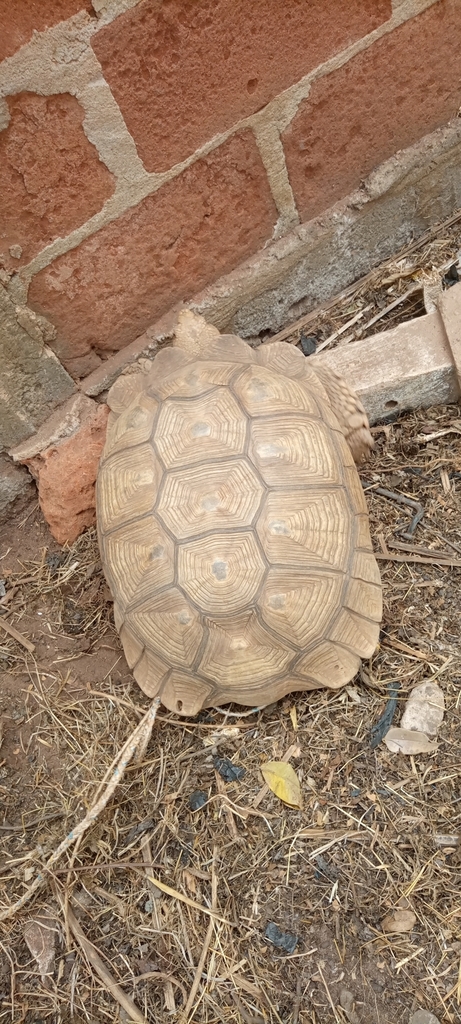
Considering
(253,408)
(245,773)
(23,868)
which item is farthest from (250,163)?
(23,868)

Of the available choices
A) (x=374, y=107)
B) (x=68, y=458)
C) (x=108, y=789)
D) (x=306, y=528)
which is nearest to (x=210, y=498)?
(x=306, y=528)

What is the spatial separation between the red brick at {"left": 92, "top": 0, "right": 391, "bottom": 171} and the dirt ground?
120 cm

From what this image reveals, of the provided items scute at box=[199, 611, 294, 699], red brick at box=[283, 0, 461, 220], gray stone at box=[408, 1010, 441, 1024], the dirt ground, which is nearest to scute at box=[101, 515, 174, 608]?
scute at box=[199, 611, 294, 699]

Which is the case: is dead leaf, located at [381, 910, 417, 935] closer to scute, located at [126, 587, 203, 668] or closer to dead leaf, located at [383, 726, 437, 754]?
dead leaf, located at [383, 726, 437, 754]

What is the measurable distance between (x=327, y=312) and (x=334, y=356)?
0.28 metres

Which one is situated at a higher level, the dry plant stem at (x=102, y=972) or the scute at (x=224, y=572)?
the scute at (x=224, y=572)

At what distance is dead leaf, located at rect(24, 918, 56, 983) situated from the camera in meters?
1.69

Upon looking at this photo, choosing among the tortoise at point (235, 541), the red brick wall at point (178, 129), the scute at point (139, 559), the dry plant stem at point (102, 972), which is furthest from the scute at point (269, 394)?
the dry plant stem at point (102, 972)

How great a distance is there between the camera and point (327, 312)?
2545 mm

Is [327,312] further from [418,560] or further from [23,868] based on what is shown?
[23,868]

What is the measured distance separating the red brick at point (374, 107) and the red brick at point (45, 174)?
0.66 meters

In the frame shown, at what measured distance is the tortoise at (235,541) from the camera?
68.7 inches

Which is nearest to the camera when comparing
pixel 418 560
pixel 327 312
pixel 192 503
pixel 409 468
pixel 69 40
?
pixel 69 40

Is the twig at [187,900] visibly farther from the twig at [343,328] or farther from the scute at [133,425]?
the twig at [343,328]
